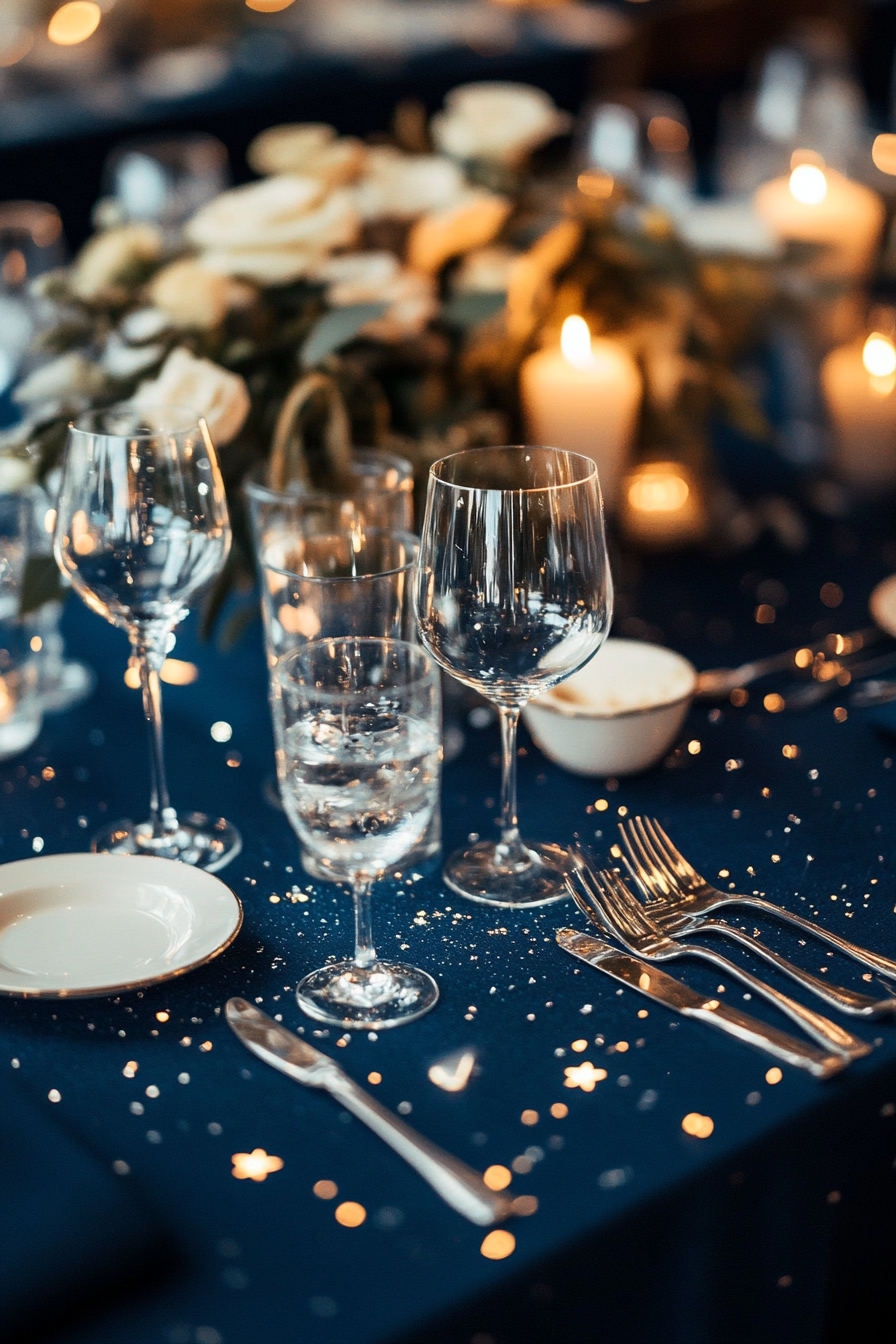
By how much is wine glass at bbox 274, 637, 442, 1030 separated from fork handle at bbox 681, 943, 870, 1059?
0.54 ft

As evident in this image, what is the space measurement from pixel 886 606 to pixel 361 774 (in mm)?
693

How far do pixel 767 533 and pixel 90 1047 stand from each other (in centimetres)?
102

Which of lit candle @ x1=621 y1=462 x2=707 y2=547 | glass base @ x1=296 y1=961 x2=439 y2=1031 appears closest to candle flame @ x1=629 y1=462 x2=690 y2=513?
lit candle @ x1=621 y1=462 x2=707 y2=547

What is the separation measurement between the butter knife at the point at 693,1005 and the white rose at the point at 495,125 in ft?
2.95

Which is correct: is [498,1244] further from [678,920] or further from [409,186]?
[409,186]

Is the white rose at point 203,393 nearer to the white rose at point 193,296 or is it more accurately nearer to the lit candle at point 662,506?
the white rose at point 193,296

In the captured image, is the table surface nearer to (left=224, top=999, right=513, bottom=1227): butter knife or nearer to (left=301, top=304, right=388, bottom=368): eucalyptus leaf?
(left=224, top=999, right=513, bottom=1227): butter knife

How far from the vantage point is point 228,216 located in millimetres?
1197

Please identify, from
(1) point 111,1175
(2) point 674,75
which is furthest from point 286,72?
(1) point 111,1175

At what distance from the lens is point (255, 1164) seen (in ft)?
2.17

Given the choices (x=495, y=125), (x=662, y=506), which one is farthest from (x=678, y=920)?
(x=495, y=125)

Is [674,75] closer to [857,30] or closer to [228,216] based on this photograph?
[857,30]

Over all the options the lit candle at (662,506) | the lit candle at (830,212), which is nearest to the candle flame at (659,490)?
the lit candle at (662,506)

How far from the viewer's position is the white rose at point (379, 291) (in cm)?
121
